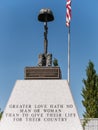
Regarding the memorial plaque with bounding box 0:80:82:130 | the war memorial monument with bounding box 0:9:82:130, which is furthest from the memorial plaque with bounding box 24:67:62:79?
the memorial plaque with bounding box 0:80:82:130

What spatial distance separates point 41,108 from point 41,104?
0.14 meters

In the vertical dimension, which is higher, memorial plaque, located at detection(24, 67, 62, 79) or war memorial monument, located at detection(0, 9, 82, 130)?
memorial plaque, located at detection(24, 67, 62, 79)

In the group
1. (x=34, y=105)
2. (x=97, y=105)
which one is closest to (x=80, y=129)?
(x=34, y=105)

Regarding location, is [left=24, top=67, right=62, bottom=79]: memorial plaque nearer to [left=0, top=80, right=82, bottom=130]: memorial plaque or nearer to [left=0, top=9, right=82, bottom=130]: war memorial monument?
[left=0, top=9, right=82, bottom=130]: war memorial monument

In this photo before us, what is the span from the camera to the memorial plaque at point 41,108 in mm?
15828

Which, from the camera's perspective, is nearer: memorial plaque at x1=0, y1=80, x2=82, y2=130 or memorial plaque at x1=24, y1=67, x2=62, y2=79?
memorial plaque at x1=0, y1=80, x2=82, y2=130

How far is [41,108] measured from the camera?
631 inches

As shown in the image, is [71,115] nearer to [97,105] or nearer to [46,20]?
[46,20]

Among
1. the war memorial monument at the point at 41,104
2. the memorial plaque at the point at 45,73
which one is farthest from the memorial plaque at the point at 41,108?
the memorial plaque at the point at 45,73

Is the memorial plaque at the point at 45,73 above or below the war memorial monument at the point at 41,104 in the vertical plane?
above

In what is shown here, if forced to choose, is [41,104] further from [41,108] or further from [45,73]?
[45,73]

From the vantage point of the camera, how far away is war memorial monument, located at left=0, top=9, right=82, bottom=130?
624 inches

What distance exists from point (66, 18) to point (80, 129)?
13.1 m

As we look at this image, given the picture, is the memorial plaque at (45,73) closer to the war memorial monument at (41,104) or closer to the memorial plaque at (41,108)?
the war memorial monument at (41,104)
